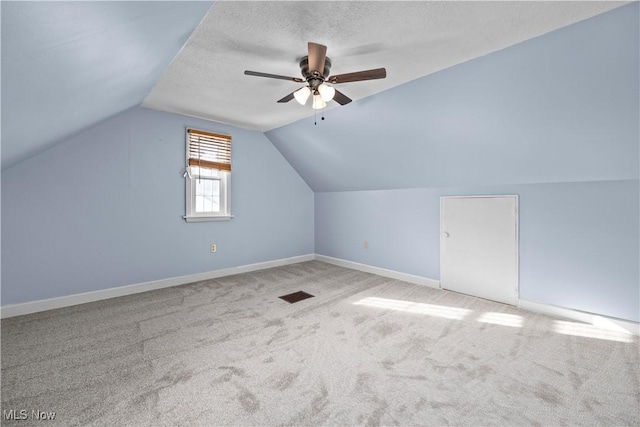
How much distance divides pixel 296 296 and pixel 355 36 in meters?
2.87

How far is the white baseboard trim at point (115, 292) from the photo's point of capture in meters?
2.87

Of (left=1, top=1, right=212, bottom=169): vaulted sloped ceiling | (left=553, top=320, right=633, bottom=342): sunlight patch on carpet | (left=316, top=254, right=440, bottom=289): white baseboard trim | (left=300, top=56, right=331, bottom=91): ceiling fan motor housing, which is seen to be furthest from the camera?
(left=316, top=254, right=440, bottom=289): white baseboard trim

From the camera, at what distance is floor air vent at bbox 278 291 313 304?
3.35 m

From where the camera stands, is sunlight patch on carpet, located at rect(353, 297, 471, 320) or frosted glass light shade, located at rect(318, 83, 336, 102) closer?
frosted glass light shade, located at rect(318, 83, 336, 102)

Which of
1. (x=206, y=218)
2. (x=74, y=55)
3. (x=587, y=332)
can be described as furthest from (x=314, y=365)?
(x=206, y=218)

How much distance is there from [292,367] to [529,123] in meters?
2.95

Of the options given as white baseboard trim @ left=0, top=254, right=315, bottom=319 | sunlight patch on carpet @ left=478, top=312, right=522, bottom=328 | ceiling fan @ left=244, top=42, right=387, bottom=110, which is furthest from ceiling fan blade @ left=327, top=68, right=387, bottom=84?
white baseboard trim @ left=0, top=254, right=315, bottom=319

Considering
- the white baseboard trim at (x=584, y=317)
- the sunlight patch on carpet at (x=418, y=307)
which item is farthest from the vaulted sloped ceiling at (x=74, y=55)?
the white baseboard trim at (x=584, y=317)

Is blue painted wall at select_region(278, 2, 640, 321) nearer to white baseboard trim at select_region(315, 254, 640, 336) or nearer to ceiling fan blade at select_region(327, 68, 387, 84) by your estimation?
white baseboard trim at select_region(315, 254, 640, 336)

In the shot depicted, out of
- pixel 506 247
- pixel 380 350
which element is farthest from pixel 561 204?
pixel 380 350

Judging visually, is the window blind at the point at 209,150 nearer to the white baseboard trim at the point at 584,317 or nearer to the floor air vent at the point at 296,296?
the floor air vent at the point at 296,296

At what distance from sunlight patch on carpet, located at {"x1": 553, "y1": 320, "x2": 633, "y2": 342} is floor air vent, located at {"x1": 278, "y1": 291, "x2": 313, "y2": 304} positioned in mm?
2598

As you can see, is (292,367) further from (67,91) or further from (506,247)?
(506,247)

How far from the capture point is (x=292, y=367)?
2.00m
